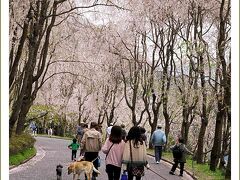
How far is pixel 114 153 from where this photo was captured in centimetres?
907

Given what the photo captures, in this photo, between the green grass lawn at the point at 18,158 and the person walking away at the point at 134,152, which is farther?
the green grass lawn at the point at 18,158

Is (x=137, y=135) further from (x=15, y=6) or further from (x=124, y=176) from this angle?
(x=15, y=6)

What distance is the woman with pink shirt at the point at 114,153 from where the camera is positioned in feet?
29.8

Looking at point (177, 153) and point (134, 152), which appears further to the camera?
point (177, 153)

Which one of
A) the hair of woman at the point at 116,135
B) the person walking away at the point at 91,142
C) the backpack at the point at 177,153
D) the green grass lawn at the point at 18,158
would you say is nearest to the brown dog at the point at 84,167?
the person walking away at the point at 91,142

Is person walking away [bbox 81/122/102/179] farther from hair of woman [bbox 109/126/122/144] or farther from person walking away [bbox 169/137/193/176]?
person walking away [bbox 169/137/193/176]

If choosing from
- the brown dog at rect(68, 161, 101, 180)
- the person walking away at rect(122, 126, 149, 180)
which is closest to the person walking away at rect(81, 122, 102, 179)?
the brown dog at rect(68, 161, 101, 180)

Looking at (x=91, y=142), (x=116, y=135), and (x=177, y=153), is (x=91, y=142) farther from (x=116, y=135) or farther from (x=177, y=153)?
(x=177, y=153)

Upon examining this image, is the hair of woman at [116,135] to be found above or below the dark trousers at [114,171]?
above

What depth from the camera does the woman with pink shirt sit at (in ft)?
29.8

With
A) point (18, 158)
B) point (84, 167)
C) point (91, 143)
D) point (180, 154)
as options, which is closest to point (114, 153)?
point (84, 167)

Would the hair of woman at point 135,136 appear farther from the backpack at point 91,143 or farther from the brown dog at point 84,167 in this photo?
the backpack at point 91,143

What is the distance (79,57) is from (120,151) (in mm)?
16134
